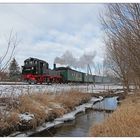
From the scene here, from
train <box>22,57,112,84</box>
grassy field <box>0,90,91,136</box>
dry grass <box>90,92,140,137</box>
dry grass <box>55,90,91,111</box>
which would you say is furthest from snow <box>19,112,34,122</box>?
train <box>22,57,112,84</box>

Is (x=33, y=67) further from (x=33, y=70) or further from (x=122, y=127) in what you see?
(x=122, y=127)

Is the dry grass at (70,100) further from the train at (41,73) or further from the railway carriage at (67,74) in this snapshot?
the railway carriage at (67,74)

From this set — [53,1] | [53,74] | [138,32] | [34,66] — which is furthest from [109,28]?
[53,74]

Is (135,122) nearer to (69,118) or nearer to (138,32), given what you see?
(138,32)

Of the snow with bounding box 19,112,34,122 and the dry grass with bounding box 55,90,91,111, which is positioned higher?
the dry grass with bounding box 55,90,91,111

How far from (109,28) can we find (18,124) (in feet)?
15.4

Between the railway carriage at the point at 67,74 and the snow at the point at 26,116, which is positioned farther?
the railway carriage at the point at 67,74

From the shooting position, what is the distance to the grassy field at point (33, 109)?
33.8 feet

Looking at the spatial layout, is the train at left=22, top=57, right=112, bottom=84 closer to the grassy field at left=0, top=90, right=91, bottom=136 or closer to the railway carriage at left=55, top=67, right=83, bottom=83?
the railway carriage at left=55, top=67, right=83, bottom=83

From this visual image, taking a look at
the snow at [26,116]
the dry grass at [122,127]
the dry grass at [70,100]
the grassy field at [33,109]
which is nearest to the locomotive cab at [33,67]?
the dry grass at [70,100]

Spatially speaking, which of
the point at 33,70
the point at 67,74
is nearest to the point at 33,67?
the point at 33,70

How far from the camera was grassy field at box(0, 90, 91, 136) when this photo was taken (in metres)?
10.3

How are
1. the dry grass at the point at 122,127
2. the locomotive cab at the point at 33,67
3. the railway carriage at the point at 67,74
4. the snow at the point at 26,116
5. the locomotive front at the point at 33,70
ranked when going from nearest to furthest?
the dry grass at the point at 122,127, the snow at the point at 26,116, the locomotive front at the point at 33,70, the locomotive cab at the point at 33,67, the railway carriage at the point at 67,74

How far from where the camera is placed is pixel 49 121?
41.5 feet
